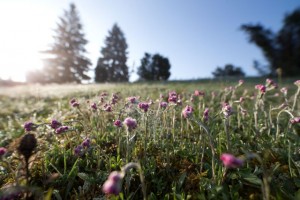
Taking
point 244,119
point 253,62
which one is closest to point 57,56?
point 253,62

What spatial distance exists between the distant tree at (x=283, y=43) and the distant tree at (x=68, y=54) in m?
30.1

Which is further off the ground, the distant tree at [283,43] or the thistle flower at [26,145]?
the distant tree at [283,43]

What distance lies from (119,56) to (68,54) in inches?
358

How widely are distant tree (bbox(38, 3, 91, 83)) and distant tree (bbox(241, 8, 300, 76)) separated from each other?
3008cm

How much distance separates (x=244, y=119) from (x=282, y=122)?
72cm

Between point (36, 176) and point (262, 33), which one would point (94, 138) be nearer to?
point (36, 176)

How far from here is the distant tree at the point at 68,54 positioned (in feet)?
167

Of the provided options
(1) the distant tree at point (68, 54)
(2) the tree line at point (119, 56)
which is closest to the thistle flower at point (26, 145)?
(2) the tree line at point (119, 56)

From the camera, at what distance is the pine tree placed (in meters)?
50.9

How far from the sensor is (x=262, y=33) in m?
26.8

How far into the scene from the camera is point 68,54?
5266 cm

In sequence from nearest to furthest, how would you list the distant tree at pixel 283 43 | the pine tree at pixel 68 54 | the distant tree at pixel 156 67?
the distant tree at pixel 283 43, the distant tree at pixel 156 67, the pine tree at pixel 68 54

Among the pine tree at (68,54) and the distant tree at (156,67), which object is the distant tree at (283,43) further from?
the pine tree at (68,54)

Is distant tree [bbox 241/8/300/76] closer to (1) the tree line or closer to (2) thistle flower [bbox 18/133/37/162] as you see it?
(1) the tree line
